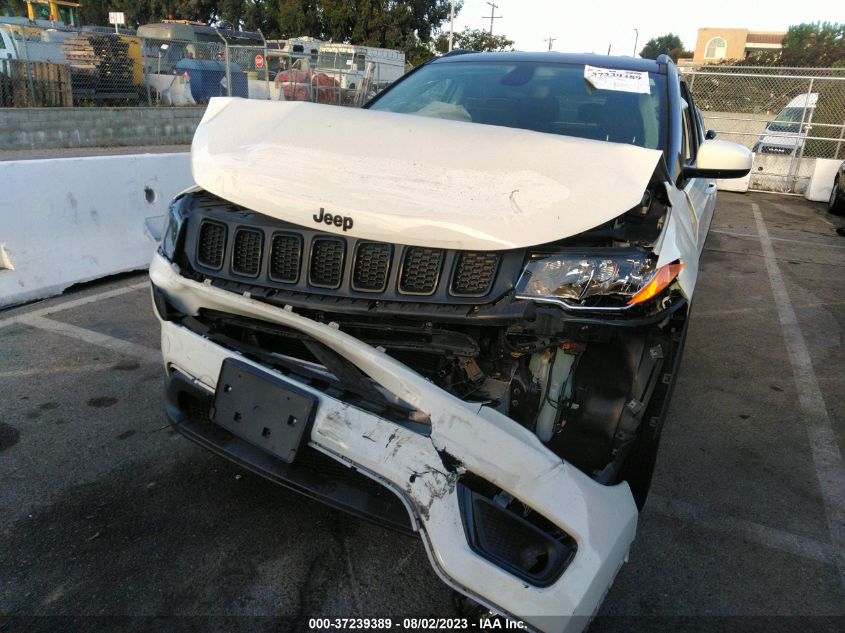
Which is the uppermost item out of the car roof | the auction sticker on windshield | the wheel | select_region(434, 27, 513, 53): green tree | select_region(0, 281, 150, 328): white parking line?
select_region(434, 27, 513, 53): green tree

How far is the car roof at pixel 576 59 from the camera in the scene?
146 inches

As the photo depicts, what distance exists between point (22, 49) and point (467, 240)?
1447 centimetres

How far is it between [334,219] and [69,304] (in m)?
3.74

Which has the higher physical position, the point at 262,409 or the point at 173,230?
the point at 173,230

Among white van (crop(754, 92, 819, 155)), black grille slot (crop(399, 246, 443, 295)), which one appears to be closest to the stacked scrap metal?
white van (crop(754, 92, 819, 155))

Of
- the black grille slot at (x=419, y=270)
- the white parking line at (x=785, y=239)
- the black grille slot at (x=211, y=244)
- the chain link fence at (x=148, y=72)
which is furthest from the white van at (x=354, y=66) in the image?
the black grille slot at (x=419, y=270)

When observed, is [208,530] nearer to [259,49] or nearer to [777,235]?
[777,235]

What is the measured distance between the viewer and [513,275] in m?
2.05

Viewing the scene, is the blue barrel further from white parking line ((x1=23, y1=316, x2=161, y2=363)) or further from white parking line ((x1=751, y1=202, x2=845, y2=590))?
white parking line ((x1=751, y1=202, x2=845, y2=590))

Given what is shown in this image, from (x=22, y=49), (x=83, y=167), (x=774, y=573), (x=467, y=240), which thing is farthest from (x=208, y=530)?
(x=22, y=49)

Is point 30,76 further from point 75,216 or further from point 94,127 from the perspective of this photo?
point 75,216

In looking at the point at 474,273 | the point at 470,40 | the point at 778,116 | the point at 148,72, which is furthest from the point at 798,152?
the point at 470,40

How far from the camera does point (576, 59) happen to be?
3.74 m

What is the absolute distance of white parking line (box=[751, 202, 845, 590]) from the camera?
9.58ft
